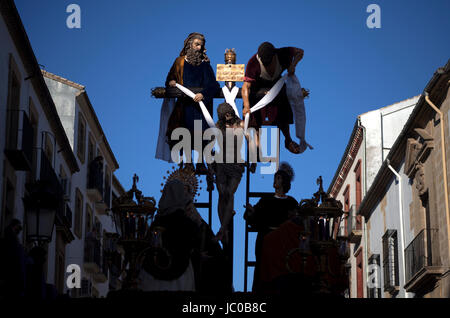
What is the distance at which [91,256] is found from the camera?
31328 mm

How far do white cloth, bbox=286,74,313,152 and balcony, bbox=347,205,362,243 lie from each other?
18.0 m

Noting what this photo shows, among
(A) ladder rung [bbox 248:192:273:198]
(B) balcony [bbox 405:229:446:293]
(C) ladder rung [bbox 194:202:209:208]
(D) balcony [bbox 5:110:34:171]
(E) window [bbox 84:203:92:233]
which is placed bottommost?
(C) ladder rung [bbox 194:202:209:208]

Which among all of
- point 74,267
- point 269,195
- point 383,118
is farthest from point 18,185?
point 383,118

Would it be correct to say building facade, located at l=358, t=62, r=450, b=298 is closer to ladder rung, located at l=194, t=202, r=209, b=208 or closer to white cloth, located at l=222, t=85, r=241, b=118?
white cloth, located at l=222, t=85, r=241, b=118

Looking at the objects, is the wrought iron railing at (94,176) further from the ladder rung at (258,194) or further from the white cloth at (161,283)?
the white cloth at (161,283)

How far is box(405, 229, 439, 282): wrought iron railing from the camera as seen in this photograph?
2216 cm

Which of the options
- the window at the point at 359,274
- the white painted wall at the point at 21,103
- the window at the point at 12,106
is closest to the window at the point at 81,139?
the white painted wall at the point at 21,103

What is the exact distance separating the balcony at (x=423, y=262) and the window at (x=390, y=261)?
1.99m

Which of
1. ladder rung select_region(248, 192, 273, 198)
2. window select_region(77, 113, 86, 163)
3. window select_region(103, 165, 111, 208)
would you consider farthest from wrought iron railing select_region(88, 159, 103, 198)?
ladder rung select_region(248, 192, 273, 198)

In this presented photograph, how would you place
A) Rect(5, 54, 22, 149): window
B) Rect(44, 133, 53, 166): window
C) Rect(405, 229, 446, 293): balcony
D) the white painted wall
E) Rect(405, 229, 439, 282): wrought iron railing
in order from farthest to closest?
Rect(44, 133, 53, 166): window, Rect(405, 229, 439, 282): wrought iron railing, Rect(405, 229, 446, 293): balcony, Rect(5, 54, 22, 149): window, the white painted wall

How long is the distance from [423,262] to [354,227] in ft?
33.4

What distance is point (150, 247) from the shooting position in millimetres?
11086

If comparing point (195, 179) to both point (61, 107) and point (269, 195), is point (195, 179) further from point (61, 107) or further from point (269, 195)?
point (61, 107)
